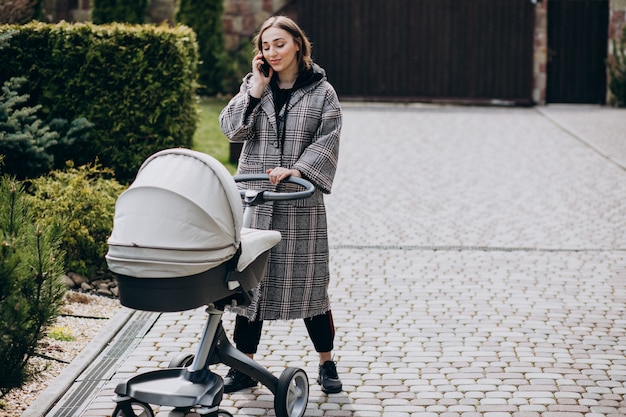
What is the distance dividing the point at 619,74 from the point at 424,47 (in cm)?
401

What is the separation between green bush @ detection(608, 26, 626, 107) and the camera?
20.0m

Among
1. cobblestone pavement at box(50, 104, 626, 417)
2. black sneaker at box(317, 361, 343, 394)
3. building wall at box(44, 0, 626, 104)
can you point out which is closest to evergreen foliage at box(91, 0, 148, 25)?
building wall at box(44, 0, 626, 104)

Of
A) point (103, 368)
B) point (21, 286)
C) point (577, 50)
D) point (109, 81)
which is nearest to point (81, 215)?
point (109, 81)

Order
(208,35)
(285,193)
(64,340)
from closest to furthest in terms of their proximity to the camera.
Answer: (285,193)
(64,340)
(208,35)

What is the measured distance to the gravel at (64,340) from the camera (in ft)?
16.7

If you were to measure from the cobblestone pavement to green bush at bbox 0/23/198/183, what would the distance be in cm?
201

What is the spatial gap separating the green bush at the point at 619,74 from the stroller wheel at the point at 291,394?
16.7 metres

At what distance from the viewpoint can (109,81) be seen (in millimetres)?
9336

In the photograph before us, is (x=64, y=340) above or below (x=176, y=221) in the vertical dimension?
below

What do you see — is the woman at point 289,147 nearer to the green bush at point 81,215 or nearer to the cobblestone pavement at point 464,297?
the cobblestone pavement at point 464,297

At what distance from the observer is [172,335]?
6.15 meters

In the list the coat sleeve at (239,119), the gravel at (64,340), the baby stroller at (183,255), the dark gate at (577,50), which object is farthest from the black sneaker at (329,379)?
the dark gate at (577,50)

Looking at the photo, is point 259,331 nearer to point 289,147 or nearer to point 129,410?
point 289,147

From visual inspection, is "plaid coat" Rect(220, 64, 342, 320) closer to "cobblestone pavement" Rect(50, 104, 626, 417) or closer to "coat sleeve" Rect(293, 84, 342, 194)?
"coat sleeve" Rect(293, 84, 342, 194)
